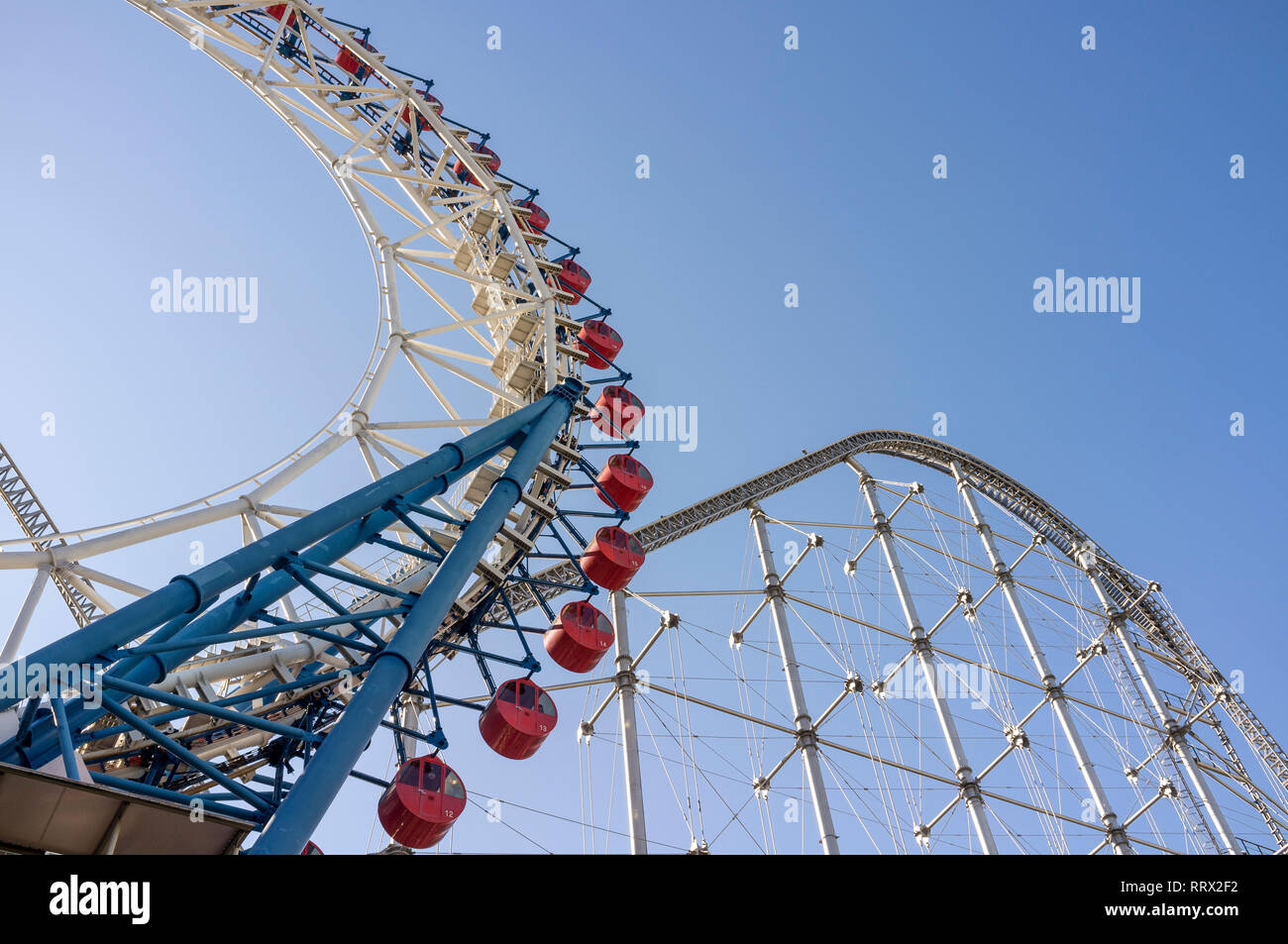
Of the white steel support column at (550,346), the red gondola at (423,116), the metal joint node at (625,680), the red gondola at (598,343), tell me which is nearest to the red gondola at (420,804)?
the white steel support column at (550,346)

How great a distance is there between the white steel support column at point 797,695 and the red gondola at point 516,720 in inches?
207

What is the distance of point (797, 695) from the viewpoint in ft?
52.2

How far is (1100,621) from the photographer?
2298 centimetres

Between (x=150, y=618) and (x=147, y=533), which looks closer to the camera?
(x=150, y=618)

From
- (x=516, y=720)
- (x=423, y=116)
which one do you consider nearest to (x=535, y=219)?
(x=423, y=116)

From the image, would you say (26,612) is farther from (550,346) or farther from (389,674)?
(550,346)

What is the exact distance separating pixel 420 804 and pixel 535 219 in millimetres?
9087

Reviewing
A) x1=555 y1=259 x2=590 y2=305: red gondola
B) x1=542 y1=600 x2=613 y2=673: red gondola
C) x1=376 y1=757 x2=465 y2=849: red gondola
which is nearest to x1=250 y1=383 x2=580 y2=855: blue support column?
x1=376 y1=757 x2=465 y2=849: red gondola

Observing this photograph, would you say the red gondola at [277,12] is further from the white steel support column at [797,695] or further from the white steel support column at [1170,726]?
the white steel support column at [1170,726]

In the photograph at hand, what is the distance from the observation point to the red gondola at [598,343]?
44.7ft

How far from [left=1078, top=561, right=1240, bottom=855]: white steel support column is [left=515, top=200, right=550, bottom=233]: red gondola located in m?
14.8
